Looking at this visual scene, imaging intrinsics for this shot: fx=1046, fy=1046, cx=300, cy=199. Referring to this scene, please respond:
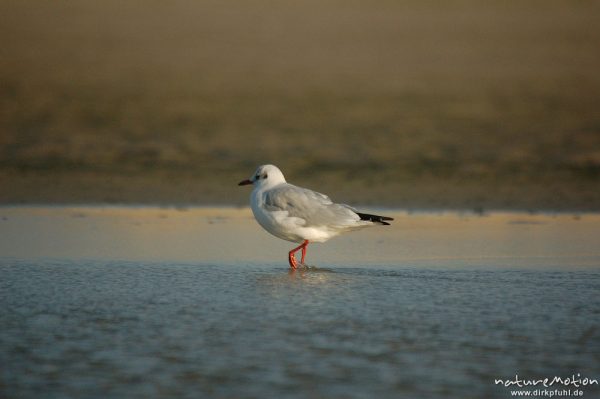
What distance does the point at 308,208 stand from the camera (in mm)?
8531

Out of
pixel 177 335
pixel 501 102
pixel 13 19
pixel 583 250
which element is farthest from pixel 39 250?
pixel 13 19

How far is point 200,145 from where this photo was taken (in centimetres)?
1527

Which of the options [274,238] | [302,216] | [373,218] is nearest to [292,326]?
[302,216]

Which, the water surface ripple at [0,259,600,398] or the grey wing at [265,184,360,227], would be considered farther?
the grey wing at [265,184,360,227]

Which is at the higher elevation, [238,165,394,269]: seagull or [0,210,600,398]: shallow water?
[238,165,394,269]: seagull

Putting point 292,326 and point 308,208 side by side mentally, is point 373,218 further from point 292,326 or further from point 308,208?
point 292,326

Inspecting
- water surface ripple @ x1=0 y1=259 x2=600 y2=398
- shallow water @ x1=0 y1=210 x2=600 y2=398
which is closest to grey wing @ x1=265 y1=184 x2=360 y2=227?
shallow water @ x1=0 y1=210 x2=600 y2=398

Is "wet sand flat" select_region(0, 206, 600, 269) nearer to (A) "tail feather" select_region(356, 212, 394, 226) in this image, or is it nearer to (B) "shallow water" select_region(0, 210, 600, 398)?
(B) "shallow water" select_region(0, 210, 600, 398)

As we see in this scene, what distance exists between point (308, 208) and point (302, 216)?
0.30 feet

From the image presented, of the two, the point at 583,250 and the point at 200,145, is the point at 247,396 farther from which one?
the point at 200,145

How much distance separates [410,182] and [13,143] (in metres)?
5.92

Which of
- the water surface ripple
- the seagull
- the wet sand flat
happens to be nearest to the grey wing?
the seagull

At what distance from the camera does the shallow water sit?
469 cm

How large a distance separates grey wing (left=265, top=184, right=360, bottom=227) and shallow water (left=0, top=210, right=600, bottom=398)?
449mm
